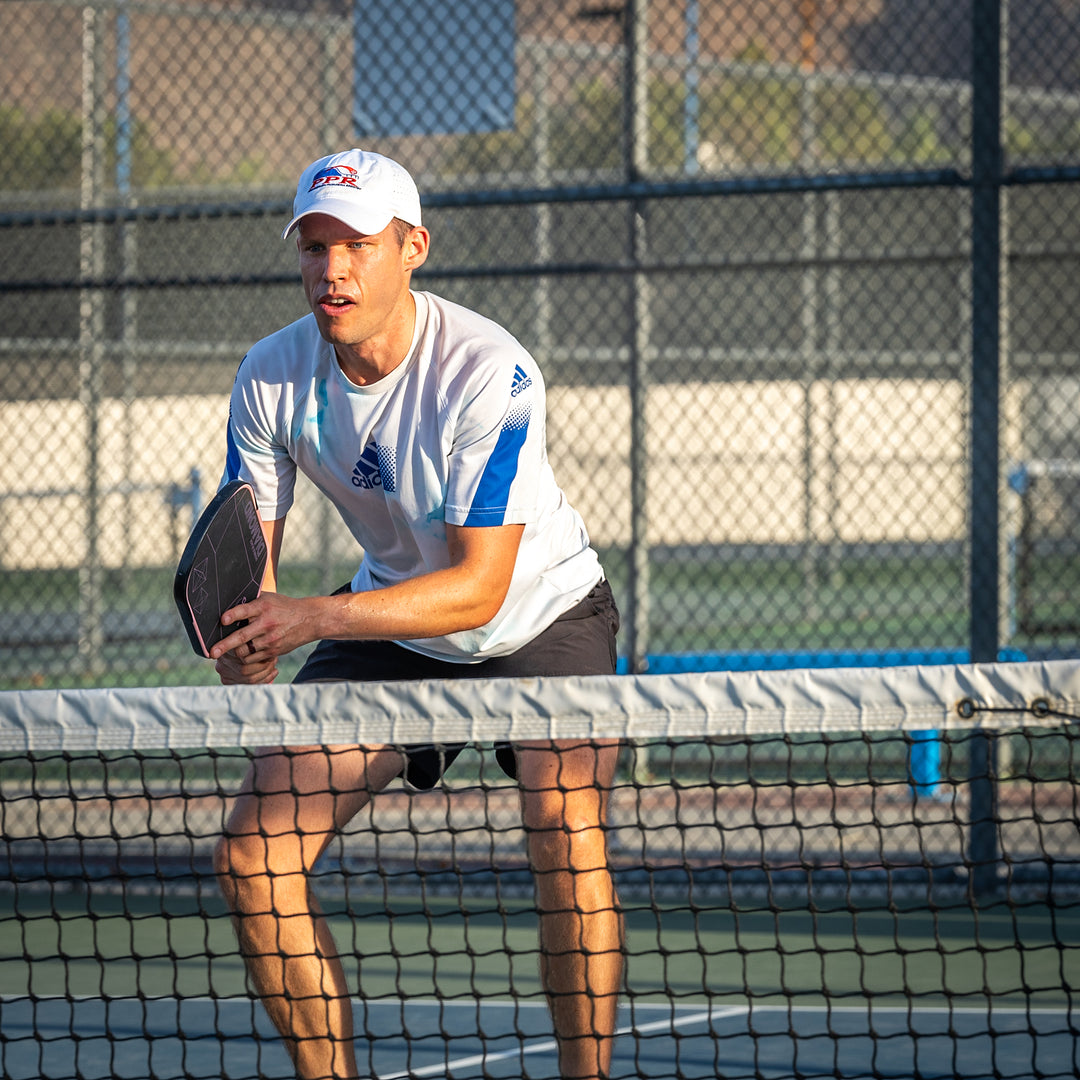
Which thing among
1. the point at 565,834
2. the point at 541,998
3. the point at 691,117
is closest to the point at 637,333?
the point at 691,117

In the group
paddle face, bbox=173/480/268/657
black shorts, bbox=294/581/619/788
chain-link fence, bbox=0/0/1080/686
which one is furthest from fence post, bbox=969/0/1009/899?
paddle face, bbox=173/480/268/657

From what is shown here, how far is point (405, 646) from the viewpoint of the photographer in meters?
2.99

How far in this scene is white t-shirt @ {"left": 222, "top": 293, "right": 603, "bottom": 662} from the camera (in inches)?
107

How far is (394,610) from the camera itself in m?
2.56

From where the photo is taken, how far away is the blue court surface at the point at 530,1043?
3.54 m

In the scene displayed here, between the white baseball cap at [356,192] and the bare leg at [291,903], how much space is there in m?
0.98

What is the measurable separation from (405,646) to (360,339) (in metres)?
0.65

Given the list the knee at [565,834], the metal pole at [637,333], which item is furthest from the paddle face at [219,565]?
the metal pole at [637,333]

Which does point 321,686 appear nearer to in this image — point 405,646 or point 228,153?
point 405,646

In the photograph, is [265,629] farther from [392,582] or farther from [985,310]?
[985,310]

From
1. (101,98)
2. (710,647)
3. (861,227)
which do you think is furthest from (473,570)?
(861,227)

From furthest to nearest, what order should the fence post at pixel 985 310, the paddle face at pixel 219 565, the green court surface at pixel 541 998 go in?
the fence post at pixel 985 310 → the green court surface at pixel 541 998 → the paddle face at pixel 219 565

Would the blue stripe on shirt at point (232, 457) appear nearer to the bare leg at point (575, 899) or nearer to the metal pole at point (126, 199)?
the bare leg at point (575, 899)

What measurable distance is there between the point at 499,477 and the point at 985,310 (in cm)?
275
